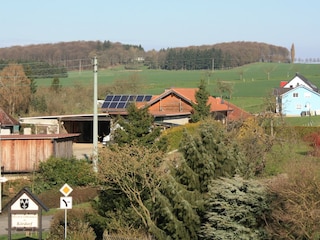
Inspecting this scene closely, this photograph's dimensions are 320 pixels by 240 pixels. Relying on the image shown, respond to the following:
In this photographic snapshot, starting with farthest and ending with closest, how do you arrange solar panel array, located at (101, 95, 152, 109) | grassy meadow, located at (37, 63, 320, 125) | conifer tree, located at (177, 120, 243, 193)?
1. grassy meadow, located at (37, 63, 320, 125)
2. solar panel array, located at (101, 95, 152, 109)
3. conifer tree, located at (177, 120, 243, 193)

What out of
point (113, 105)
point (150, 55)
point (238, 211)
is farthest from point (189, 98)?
point (150, 55)

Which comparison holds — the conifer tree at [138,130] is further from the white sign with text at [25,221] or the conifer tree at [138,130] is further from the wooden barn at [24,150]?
the wooden barn at [24,150]

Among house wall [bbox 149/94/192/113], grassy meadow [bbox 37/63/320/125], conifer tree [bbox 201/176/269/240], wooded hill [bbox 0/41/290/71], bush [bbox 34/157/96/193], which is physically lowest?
bush [bbox 34/157/96/193]

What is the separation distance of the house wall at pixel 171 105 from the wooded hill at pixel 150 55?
1208 inches

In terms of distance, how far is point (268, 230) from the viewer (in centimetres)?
1741

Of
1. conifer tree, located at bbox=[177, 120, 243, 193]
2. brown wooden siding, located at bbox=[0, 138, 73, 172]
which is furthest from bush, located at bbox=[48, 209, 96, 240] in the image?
brown wooden siding, located at bbox=[0, 138, 73, 172]

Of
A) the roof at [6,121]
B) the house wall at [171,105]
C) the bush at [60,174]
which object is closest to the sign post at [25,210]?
the bush at [60,174]

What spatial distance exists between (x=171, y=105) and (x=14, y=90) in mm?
18705

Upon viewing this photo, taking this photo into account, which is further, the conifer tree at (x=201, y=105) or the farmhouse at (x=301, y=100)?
the farmhouse at (x=301, y=100)

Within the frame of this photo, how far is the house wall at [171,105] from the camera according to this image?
55.8 m

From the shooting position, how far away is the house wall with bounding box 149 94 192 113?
2197 inches

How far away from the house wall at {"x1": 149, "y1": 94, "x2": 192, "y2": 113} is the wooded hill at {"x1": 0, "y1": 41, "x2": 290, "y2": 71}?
30.7m

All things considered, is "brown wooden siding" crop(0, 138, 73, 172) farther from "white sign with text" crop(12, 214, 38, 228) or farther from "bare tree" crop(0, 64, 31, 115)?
"bare tree" crop(0, 64, 31, 115)

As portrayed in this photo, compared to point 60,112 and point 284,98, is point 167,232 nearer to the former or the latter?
point 60,112
